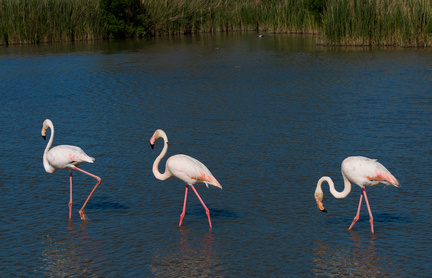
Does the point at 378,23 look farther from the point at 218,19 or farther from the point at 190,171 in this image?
the point at 190,171

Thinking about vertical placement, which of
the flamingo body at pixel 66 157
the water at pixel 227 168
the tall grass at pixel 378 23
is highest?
the tall grass at pixel 378 23

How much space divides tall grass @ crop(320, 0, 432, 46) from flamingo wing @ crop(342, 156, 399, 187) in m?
16.4

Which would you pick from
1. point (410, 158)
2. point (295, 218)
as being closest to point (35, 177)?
point (295, 218)

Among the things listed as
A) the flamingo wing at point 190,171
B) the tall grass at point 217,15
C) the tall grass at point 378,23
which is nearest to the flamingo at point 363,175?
the flamingo wing at point 190,171

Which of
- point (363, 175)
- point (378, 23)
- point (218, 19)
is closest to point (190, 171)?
point (363, 175)

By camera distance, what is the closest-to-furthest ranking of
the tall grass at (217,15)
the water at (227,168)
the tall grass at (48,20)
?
1. the water at (227,168)
2. the tall grass at (48,20)
3. the tall grass at (217,15)

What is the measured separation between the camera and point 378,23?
24562 mm

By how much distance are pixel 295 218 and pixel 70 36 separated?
26.8 m

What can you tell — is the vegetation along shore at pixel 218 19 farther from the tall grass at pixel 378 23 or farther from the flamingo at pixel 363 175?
the flamingo at pixel 363 175

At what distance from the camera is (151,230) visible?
26.7 feet

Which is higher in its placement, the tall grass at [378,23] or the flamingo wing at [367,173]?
the tall grass at [378,23]

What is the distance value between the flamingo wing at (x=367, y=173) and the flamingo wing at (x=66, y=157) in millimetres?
3466

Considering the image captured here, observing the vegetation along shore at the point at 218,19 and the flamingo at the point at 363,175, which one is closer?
the flamingo at the point at 363,175

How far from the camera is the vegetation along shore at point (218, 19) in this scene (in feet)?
78.8
